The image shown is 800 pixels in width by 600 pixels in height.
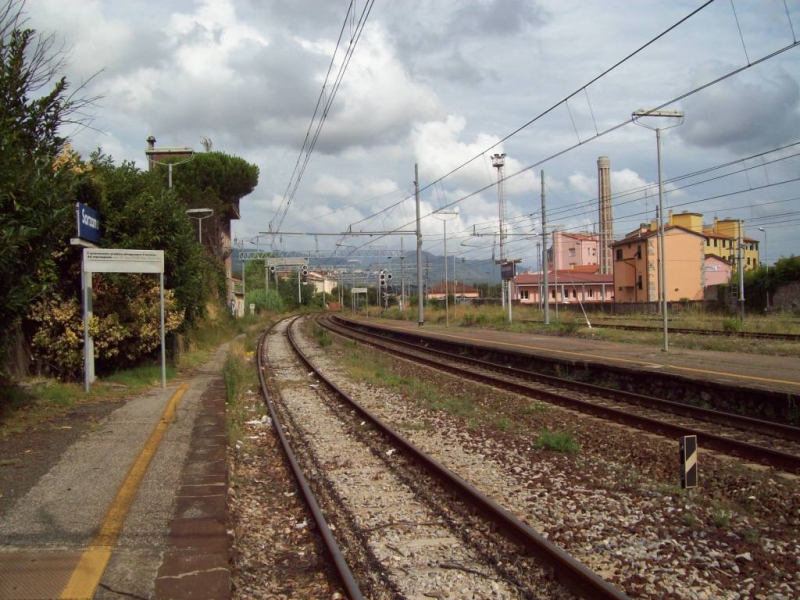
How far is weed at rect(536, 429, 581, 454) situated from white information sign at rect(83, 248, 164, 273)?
27.9 feet

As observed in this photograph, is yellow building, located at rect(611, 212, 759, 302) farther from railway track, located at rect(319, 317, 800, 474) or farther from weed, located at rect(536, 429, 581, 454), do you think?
weed, located at rect(536, 429, 581, 454)

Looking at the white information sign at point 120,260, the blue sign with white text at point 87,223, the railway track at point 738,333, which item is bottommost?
the railway track at point 738,333

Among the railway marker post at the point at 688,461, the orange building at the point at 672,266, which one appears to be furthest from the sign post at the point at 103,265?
the orange building at the point at 672,266

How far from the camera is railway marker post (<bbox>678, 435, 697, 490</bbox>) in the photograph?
6797mm

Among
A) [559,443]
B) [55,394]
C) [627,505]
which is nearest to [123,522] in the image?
[627,505]

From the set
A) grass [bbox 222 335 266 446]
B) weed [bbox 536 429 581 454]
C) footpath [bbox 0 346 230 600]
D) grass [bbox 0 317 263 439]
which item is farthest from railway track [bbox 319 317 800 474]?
grass [bbox 0 317 263 439]

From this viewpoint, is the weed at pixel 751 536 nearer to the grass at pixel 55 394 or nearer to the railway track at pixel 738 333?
the grass at pixel 55 394

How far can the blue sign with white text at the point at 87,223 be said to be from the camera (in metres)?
12.6

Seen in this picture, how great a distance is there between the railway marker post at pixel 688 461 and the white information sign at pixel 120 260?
10.5 metres

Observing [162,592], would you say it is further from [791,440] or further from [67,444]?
[791,440]

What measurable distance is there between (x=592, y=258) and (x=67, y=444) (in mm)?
123647

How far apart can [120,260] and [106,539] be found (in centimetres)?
895

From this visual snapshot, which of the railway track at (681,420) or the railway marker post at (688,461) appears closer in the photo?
the railway marker post at (688,461)

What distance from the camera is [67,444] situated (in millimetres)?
8531
